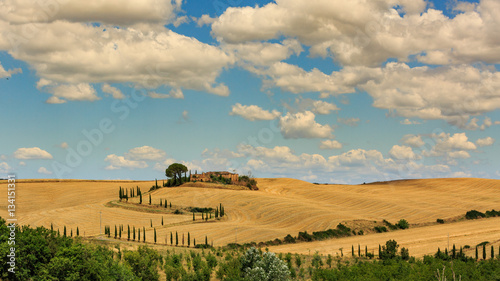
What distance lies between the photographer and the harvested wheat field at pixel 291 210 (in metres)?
94.0

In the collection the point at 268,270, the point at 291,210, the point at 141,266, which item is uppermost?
the point at 291,210

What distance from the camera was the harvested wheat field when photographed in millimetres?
94000

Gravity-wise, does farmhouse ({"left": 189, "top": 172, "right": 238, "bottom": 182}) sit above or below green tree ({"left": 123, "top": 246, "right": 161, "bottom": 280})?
above

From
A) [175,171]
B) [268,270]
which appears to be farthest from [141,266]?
[175,171]

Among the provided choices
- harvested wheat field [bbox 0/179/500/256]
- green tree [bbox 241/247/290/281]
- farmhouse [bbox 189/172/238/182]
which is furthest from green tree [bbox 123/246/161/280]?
farmhouse [bbox 189/172/238/182]

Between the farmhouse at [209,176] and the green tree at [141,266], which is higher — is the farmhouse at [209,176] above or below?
above

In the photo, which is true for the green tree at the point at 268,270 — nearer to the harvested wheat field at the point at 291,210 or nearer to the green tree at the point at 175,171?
the harvested wheat field at the point at 291,210

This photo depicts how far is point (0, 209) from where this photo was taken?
126562 mm

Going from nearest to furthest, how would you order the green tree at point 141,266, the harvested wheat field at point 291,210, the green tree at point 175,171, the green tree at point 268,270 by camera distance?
the green tree at point 268,270 → the green tree at point 141,266 → the harvested wheat field at point 291,210 → the green tree at point 175,171

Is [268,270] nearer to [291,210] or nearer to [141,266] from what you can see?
[141,266]

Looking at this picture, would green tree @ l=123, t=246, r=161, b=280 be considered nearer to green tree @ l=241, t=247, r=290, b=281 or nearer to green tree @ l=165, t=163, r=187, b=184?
green tree @ l=241, t=247, r=290, b=281

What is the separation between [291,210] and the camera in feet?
391

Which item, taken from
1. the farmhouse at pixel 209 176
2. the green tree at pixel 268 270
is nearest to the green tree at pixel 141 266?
the green tree at pixel 268 270

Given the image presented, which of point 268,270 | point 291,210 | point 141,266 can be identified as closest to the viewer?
point 268,270
